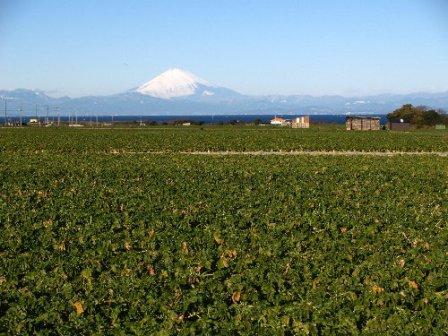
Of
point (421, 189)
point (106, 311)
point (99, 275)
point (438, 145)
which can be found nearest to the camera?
point (106, 311)

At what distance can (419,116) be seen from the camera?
316 ft

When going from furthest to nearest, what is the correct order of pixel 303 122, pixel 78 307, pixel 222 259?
pixel 303 122, pixel 222 259, pixel 78 307

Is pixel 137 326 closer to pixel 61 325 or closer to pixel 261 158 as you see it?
pixel 61 325

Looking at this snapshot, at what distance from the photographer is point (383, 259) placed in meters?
9.99

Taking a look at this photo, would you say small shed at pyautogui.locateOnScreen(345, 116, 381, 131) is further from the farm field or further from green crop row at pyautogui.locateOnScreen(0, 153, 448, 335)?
green crop row at pyautogui.locateOnScreen(0, 153, 448, 335)

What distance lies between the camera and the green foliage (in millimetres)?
95000

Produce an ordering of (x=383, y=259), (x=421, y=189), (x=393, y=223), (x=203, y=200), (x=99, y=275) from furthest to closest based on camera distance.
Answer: (x=421, y=189) < (x=203, y=200) < (x=393, y=223) < (x=383, y=259) < (x=99, y=275)

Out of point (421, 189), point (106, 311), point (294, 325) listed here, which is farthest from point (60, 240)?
point (421, 189)

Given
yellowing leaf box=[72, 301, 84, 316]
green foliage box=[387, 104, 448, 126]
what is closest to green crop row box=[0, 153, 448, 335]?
yellowing leaf box=[72, 301, 84, 316]

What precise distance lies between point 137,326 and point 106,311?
0.81m

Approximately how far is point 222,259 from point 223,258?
80 millimetres

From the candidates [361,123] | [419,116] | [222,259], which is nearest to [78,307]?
[222,259]

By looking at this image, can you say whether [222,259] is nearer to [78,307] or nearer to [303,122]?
[78,307]

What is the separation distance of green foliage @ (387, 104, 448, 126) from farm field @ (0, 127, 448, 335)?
260 ft
